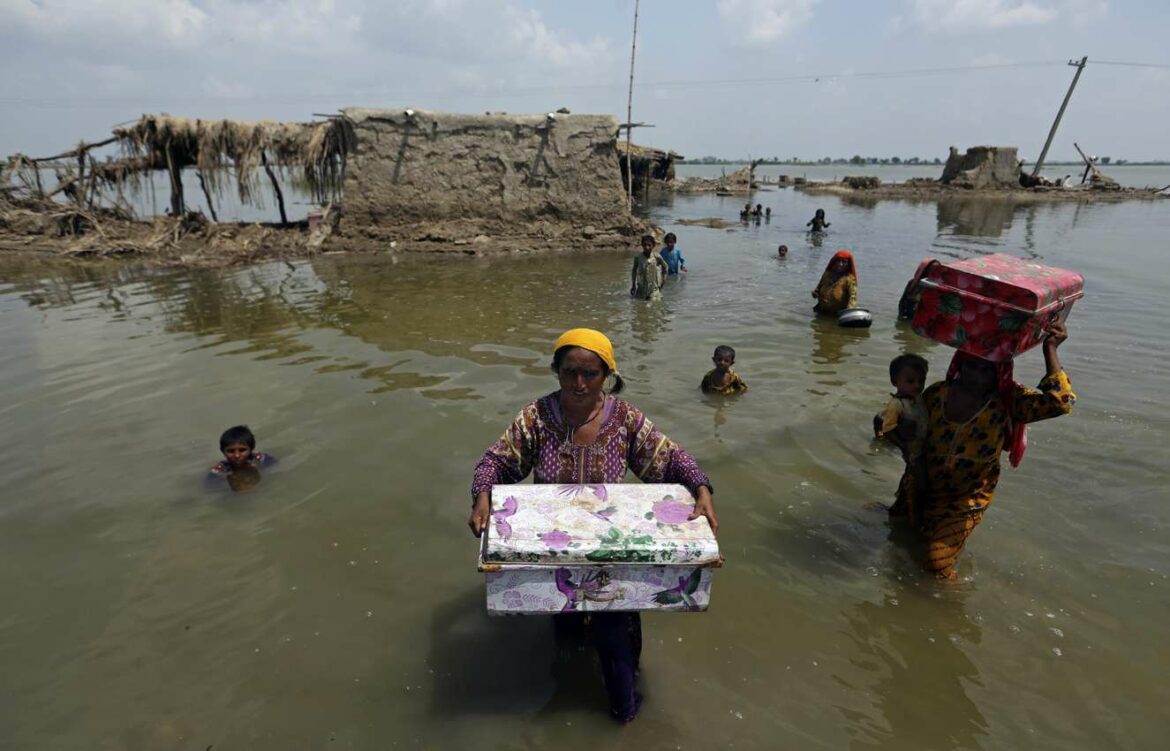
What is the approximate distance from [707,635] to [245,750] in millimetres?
2187

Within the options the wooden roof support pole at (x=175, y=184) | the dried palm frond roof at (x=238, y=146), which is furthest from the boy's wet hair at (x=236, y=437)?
the wooden roof support pole at (x=175, y=184)

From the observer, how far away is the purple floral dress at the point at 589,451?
257cm

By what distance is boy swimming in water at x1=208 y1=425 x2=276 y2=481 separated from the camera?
14.6ft

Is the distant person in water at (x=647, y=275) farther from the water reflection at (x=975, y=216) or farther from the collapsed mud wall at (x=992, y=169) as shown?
the collapsed mud wall at (x=992, y=169)

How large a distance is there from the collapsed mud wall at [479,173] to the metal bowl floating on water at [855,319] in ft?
27.3

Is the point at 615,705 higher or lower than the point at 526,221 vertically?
lower

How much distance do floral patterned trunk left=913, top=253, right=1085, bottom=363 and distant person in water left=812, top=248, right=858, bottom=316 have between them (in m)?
5.99

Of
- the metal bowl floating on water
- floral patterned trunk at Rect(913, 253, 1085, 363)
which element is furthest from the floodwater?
floral patterned trunk at Rect(913, 253, 1085, 363)

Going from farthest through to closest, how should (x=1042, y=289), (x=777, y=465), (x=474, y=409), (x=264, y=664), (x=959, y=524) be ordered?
(x=474, y=409)
(x=777, y=465)
(x=959, y=524)
(x=264, y=664)
(x=1042, y=289)

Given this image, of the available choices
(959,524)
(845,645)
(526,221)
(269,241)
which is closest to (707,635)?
(845,645)

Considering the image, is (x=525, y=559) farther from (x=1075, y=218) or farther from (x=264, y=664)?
(x=1075, y=218)

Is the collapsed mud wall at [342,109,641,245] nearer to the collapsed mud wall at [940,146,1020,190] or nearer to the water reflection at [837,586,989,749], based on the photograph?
the water reflection at [837,586,989,749]

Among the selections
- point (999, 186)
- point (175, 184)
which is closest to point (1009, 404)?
point (175, 184)

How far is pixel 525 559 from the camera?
1957 mm
